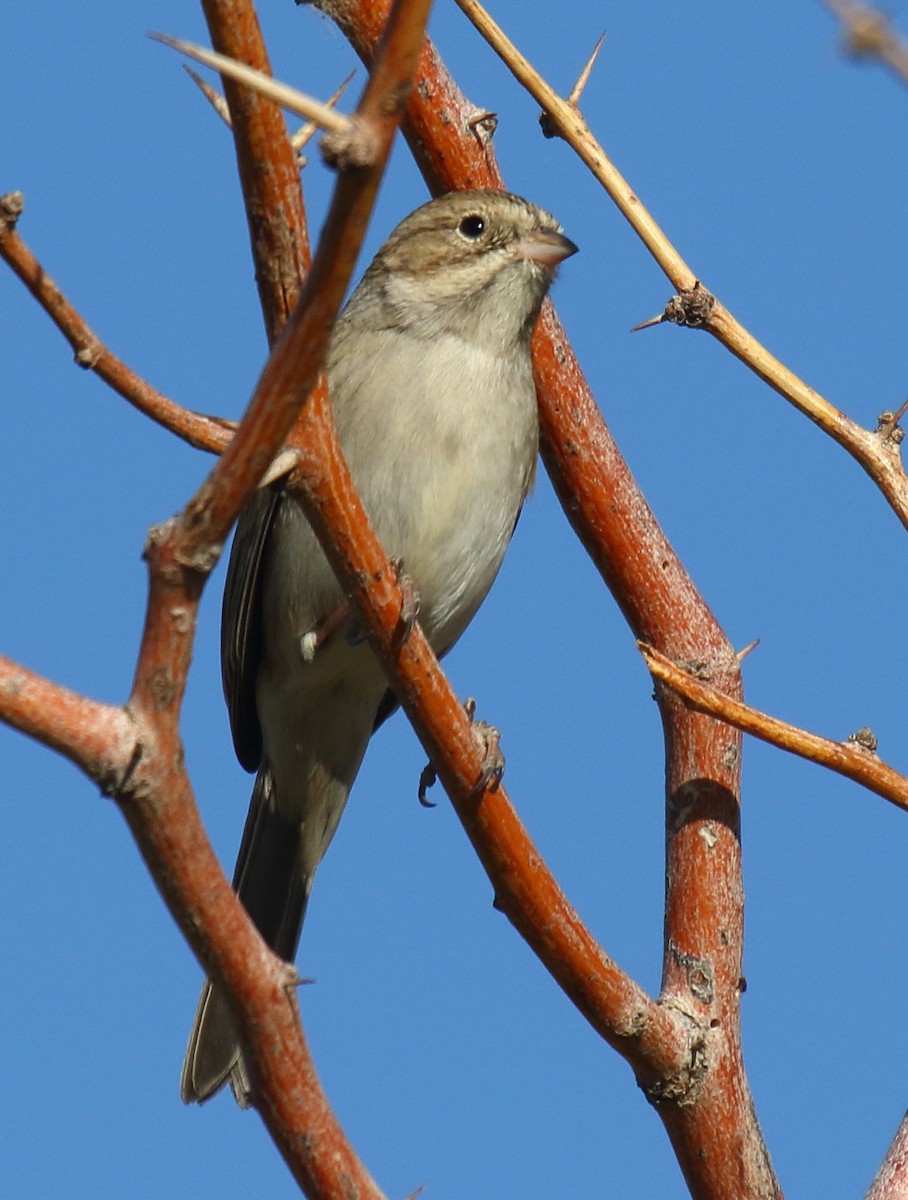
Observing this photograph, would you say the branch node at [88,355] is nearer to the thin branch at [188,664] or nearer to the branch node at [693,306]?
the thin branch at [188,664]

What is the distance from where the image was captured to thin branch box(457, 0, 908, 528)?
3.48m

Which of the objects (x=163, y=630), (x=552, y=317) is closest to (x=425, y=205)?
(x=552, y=317)

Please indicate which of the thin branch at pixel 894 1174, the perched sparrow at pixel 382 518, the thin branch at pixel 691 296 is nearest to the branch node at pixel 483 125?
the perched sparrow at pixel 382 518

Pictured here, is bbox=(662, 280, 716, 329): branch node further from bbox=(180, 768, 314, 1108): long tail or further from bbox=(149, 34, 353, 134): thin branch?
bbox=(180, 768, 314, 1108): long tail

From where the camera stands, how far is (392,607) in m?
2.98

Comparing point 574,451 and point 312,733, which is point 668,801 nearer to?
point 574,451

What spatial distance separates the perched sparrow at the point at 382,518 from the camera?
4.95 metres

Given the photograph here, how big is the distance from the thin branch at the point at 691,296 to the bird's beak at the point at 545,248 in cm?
127

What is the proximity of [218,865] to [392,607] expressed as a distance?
28.6 inches

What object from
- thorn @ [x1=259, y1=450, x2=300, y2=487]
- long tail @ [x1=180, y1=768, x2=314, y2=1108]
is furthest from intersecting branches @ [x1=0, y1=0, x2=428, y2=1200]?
long tail @ [x1=180, y1=768, x2=314, y2=1108]

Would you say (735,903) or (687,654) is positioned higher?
(687,654)

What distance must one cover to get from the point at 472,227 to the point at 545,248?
255 millimetres

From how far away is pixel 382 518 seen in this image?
4898 millimetres

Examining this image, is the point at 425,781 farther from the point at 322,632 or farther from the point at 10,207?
the point at 10,207
